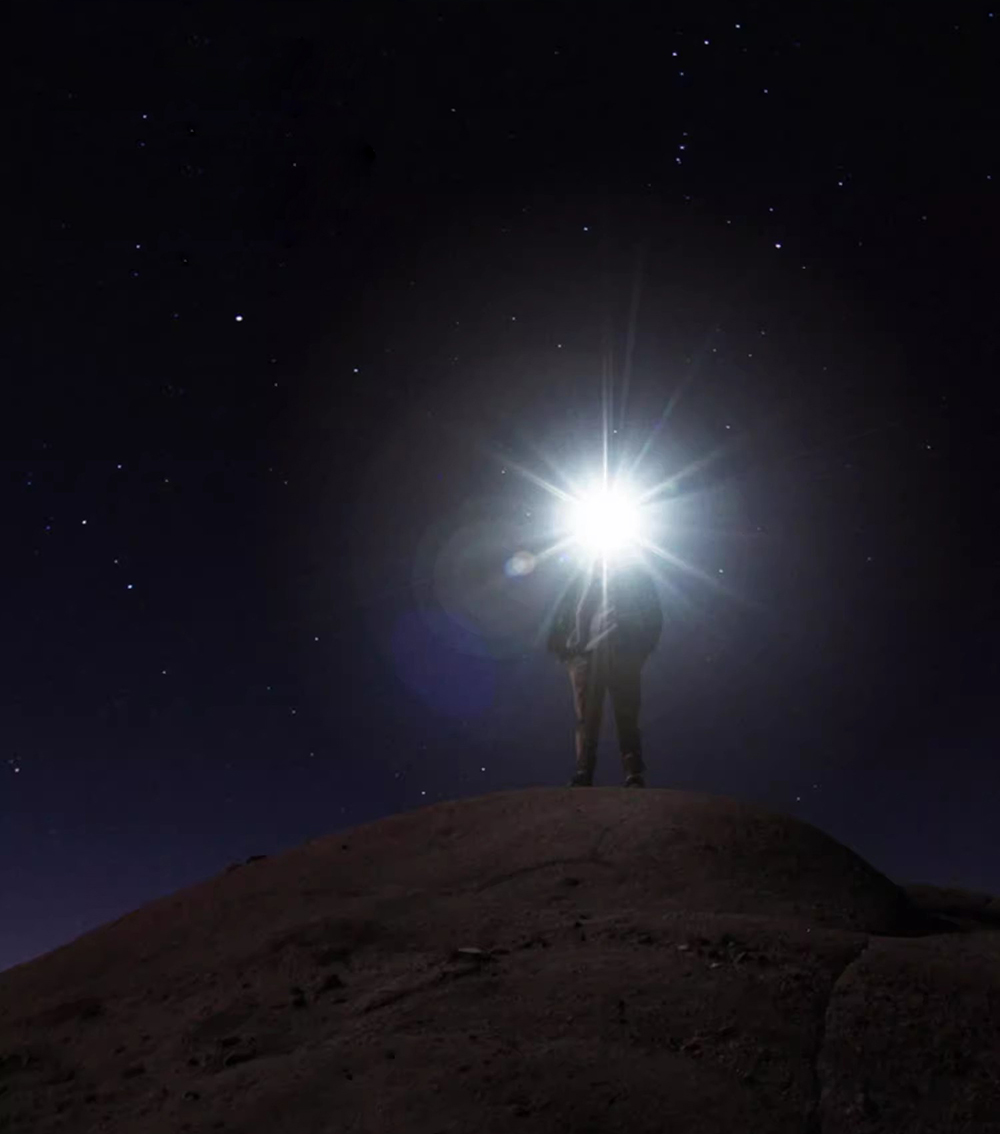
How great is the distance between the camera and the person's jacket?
10250 millimetres

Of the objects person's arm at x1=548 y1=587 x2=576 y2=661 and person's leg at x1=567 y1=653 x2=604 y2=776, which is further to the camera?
person's arm at x1=548 y1=587 x2=576 y2=661

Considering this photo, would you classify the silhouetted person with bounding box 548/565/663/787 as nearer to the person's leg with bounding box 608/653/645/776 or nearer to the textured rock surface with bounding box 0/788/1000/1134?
the person's leg with bounding box 608/653/645/776

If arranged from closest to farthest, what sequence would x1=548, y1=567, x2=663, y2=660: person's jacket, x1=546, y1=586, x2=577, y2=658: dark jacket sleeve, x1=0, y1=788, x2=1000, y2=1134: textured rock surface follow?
1. x1=0, y1=788, x2=1000, y2=1134: textured rock surface
2. x1=548, y1=567, x2=663, y2=660: person's jacket
3. x1=546, y1=586, x2=577, y2=658: dark jacket sleeve

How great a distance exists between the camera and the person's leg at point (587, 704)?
32.5 feet

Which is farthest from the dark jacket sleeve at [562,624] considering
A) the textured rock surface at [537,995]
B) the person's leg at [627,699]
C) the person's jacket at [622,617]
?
the textured rock surface at [537,995]

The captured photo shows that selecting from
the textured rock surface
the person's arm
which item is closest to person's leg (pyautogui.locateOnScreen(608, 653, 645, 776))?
the person's arm

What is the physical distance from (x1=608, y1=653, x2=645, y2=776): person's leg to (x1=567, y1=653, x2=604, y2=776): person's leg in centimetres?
18

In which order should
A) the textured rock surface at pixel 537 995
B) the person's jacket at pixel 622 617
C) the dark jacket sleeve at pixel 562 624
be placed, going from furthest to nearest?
the dark jacket sleeve at pixel 562 624
the person's jacket at pixel 622 617
the textured rock surface at pixel 537 995

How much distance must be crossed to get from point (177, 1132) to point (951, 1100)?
325cm

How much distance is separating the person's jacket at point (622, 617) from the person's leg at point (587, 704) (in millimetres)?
207

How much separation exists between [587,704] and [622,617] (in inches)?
40.7

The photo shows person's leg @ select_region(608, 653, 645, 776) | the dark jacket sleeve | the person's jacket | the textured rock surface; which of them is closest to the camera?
the textured rock surface

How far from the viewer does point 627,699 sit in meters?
10.1

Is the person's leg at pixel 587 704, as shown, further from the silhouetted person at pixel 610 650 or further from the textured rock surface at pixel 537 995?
the textured rock surface at pixel 537 995
